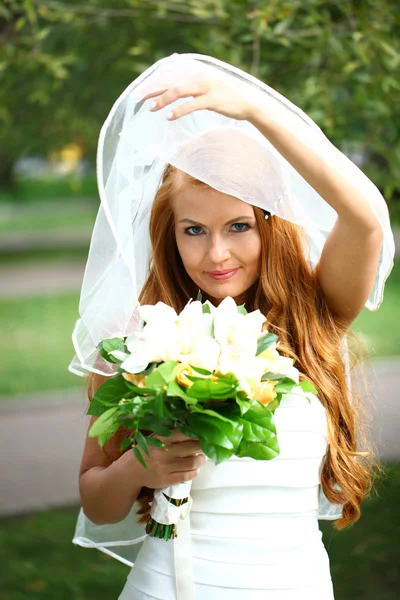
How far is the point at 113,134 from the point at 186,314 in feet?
1.94

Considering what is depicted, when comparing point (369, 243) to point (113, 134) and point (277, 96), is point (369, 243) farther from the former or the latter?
point (113, 134)

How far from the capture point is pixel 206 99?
2.26 m

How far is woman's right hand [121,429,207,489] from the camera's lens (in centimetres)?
233

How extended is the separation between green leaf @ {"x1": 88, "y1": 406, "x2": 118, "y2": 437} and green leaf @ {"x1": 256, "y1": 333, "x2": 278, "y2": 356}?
385 millimetres

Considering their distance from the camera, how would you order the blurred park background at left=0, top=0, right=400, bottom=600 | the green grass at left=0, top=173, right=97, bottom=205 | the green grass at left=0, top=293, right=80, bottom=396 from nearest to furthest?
the blurred park background at left=0, top=0, right=400, bottom=600
the green grass at left=0, top=293, right=80, bottom=396
the green grass at left=0, top=173, right=97, bottom=205

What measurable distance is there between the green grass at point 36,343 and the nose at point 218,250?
6650 mm

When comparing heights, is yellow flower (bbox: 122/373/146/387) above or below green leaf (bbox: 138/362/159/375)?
below

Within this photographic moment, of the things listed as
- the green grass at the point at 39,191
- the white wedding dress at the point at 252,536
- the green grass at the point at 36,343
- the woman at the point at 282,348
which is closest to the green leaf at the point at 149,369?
the woman at the point at 282,348

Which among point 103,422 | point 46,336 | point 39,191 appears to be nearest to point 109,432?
point 103,422

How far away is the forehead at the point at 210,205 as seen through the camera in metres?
2.60

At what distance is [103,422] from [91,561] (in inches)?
139

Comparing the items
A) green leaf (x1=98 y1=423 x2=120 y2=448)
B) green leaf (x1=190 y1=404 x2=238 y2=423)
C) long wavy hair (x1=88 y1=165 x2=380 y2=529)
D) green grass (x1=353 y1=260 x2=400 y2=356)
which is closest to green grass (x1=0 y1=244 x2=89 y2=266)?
green grass (x1=353 y1=260 x2=400 y2=356)

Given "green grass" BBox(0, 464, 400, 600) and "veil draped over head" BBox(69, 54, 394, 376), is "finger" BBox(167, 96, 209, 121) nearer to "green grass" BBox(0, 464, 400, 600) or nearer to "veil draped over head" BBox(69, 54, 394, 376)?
"veil draped over head" BBox(69, 54, 394, 376)

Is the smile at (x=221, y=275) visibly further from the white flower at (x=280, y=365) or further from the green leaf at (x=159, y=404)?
the green leaf at (x=159, y=404)
